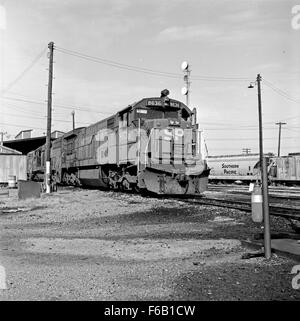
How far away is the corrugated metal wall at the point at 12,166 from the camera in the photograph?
3551cm

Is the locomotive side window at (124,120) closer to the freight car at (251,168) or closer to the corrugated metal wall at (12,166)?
the freight car at (251,168)

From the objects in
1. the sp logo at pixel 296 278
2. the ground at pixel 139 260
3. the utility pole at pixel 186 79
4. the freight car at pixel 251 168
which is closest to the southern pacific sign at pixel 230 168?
the freight car at pixel 251 168

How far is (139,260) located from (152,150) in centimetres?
950

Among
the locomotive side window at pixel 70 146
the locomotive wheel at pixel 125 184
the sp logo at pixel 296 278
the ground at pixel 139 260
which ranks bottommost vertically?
the ground at pixel 139 260

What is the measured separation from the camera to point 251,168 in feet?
132

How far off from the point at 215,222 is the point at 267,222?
155 inches

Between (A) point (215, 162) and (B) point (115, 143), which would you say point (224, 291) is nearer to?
(B) point (115, 143)

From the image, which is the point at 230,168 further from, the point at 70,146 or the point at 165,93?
the point at 165,93

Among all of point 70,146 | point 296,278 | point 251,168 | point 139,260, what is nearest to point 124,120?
point 70,146

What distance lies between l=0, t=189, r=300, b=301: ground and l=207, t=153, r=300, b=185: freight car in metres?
26.2

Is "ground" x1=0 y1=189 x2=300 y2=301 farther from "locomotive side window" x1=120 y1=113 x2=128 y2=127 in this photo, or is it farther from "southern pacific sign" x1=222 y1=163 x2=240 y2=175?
"southern pacific sign" x1=222 y1=163 x2=240 y2=175

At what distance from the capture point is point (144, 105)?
16078 mm

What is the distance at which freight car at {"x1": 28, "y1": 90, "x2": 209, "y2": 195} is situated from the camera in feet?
48.4

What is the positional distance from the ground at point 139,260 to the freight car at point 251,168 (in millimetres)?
26215
